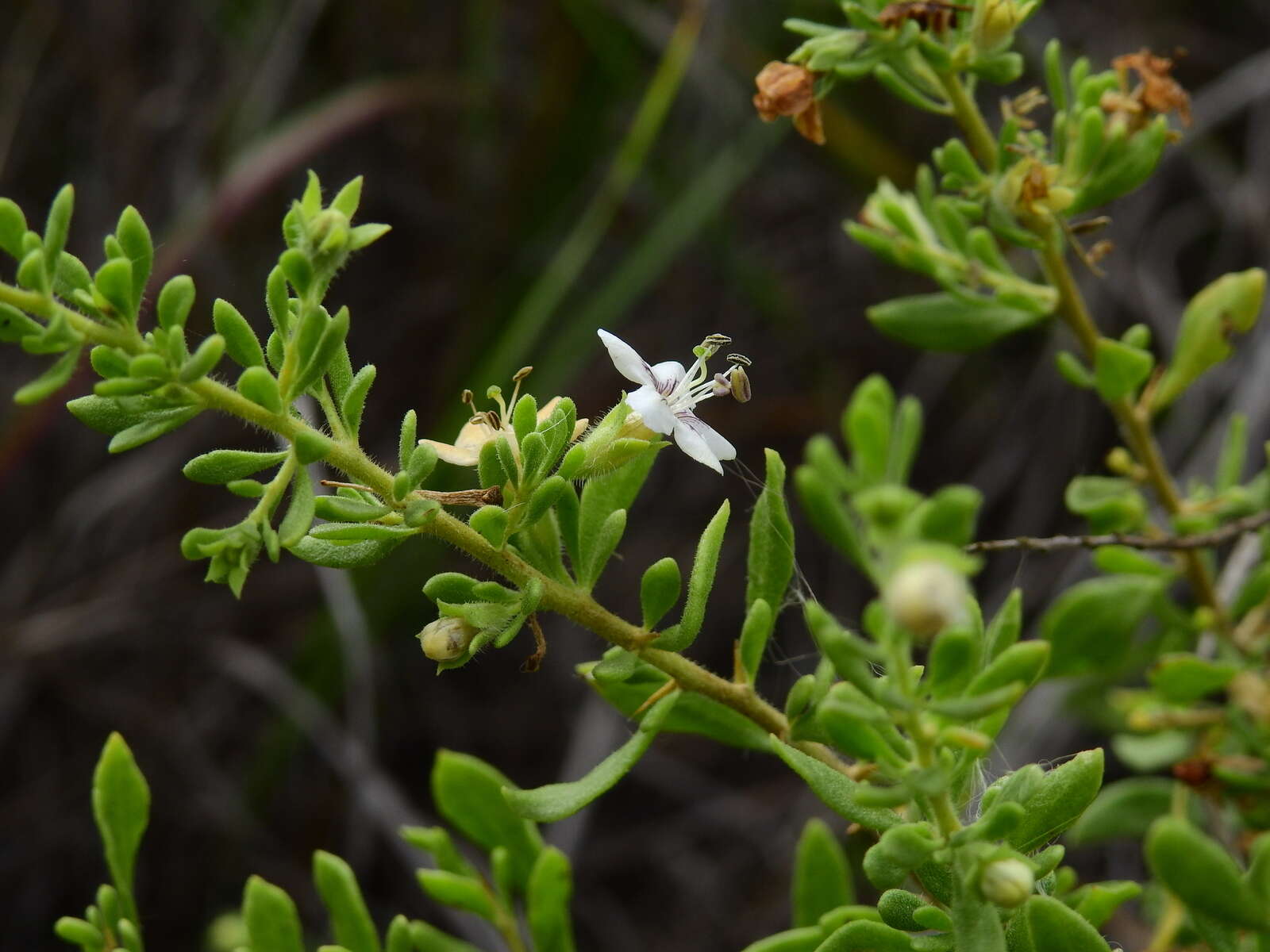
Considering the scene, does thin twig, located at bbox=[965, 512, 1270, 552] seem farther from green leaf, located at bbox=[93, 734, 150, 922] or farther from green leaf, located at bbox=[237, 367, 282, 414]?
green leaf, located at bbox=[93, 734, 150, 922]

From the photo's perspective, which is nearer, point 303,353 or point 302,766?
point 303,353

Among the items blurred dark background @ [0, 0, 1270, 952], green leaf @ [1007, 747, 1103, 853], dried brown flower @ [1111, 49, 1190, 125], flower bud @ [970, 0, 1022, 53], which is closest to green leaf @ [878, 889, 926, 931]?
green leaf @ [1007, 747, 1103, 853]

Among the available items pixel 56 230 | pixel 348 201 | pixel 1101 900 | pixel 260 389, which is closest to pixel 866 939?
pixel 1101 900

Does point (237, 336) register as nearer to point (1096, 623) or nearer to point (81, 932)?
point (81, 932)

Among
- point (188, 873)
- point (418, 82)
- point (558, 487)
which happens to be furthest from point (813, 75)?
point (188, 873)

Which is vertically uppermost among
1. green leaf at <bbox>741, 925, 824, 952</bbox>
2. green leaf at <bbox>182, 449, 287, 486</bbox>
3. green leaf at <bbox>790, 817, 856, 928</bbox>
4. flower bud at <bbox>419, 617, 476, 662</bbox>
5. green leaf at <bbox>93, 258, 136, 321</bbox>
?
green leaf at <bbox>93, 258, 136, 321</bbox>

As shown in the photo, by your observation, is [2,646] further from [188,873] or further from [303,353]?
[303,353]
